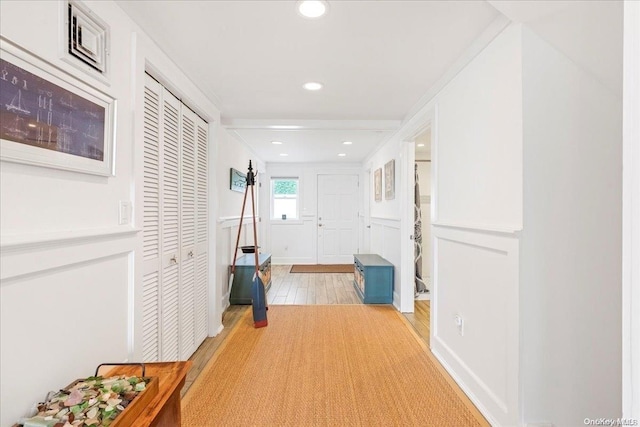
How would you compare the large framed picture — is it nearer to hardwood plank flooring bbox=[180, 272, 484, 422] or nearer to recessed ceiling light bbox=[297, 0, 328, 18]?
recessed ceiling light bbox=[297, 0, 328, 18]

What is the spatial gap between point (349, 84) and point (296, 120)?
1.13 metres

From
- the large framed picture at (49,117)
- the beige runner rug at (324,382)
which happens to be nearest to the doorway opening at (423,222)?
the beige runner rug at (324,382)

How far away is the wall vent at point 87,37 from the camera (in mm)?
1198

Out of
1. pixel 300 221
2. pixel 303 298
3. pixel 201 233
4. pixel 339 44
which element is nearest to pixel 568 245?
pixel 339 44

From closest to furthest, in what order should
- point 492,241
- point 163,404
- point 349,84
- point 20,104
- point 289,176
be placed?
1. point 20,104
2. point 163,404
3. point 492,241
4. point 349,84
5. point 289,176

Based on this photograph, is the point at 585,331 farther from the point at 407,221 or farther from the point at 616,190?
the point at 407,221

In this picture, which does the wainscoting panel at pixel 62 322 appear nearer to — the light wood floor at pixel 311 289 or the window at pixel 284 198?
the light wood floor at pixel 311 289

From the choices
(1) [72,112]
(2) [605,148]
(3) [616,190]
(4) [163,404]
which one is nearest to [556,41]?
(2) [605,148]

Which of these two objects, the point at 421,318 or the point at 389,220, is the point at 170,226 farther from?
the point at 389,220

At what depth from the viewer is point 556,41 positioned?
4.72 ft

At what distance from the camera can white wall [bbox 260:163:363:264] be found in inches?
272

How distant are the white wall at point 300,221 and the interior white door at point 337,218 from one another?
0.12 m

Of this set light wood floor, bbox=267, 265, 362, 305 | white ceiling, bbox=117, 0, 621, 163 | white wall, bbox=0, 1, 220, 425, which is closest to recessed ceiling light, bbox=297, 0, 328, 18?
white ceiling, bbox=117, 0, 621, 163

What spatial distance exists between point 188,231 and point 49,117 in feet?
4.97
